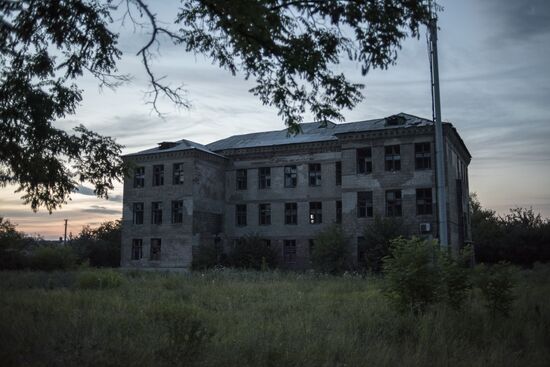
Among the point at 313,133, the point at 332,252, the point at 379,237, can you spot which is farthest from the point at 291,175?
the point at 379,237

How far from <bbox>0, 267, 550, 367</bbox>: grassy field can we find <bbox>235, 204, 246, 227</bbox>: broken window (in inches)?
914

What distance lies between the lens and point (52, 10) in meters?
7.64

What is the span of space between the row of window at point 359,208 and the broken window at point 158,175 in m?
5.96

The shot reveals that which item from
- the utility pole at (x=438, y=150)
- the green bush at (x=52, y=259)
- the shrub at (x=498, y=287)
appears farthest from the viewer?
the green bush at (x=52, y=259)

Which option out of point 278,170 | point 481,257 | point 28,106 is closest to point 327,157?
point 278,170

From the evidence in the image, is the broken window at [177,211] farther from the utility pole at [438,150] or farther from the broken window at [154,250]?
the utility pole at [438,150]

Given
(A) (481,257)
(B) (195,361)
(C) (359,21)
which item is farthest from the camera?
(A) (481,257)

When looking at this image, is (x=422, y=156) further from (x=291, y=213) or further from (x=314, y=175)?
(x=291, y=213)

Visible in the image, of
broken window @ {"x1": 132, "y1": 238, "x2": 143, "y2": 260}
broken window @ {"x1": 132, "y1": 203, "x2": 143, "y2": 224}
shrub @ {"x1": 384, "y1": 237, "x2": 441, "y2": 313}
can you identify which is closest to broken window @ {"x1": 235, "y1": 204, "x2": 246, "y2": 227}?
broken window @ {"x1": 132, "y1": 203, "x2": 143, "y2": 224}

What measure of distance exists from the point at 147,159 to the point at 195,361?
32.3 meters

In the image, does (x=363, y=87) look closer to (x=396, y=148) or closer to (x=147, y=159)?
(x=396, y=148)

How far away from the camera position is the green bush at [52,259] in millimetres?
32188

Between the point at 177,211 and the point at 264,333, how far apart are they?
27.7 m

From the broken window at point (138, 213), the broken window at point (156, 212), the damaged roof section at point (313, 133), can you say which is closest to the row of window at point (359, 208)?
the damaged roof section at point (313, 133)
